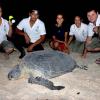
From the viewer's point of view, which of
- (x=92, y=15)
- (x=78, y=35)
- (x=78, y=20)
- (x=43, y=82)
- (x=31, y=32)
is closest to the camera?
(x=43, y=82)

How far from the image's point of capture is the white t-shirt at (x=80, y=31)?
5828mm

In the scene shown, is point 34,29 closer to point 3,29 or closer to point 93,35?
point 3,29

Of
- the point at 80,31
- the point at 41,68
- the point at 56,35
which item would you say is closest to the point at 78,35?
the point at 80,31

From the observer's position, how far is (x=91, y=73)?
4926 mm

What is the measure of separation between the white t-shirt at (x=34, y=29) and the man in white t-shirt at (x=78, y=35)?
25.7 inches

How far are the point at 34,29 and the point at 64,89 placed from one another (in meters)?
1.94

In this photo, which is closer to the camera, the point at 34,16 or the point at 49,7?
the point at 34,16

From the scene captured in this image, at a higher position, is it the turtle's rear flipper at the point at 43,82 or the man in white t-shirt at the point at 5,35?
the man in white t-shirt at the point at 5,35

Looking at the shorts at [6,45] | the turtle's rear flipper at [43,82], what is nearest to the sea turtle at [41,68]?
the turtle's rear flipper at [43,82]

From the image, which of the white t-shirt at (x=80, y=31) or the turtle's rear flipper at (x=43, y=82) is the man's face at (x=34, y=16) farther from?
the turtle's rear flipper at (x=43, y=82)

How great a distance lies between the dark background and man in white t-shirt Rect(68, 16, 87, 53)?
1.90m

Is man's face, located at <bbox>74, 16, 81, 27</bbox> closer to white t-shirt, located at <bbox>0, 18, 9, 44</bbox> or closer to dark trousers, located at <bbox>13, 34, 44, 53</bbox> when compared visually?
dark trousers, located at <bbox>13, 34, 44, 53</bbox>

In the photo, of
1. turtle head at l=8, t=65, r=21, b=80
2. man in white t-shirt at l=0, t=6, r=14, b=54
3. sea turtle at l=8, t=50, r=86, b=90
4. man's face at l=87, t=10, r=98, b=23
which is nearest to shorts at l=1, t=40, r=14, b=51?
man in white t-shirt at l=0, t=6, r=14, b=54

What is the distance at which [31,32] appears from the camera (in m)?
5.84
